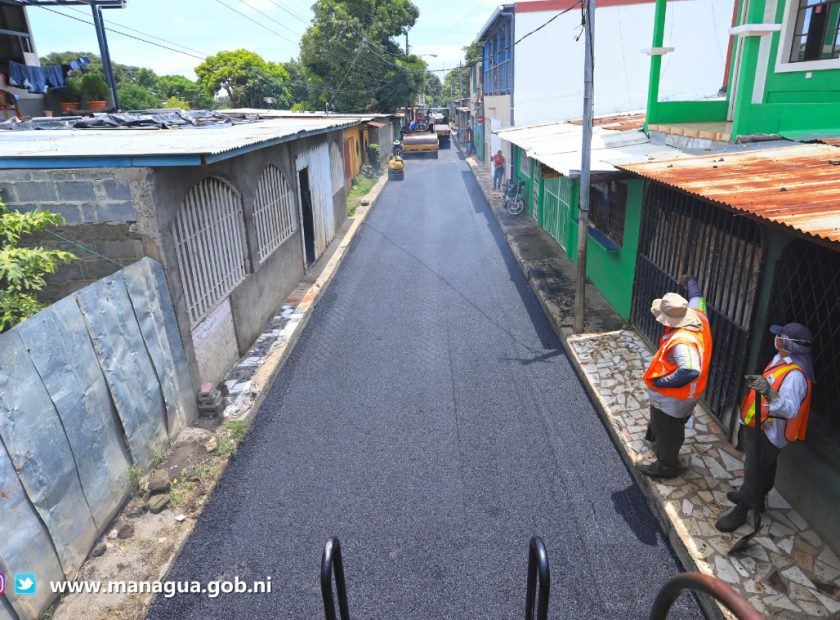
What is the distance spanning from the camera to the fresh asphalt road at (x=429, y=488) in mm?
4160

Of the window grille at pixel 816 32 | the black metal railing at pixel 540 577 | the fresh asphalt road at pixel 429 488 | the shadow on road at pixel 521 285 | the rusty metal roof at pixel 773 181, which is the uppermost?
the window grille at pixel 816 32

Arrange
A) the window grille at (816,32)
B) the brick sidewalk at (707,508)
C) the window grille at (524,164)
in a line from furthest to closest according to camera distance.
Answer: the window grille at (524,164), the window grille at (816,32), the brick sidewalk at (707,508)

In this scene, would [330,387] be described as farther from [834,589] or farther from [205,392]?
[834,589]

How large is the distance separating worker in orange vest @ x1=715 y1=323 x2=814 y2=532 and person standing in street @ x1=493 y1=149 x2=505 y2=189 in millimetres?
18691

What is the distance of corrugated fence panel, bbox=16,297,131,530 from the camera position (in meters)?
4.13

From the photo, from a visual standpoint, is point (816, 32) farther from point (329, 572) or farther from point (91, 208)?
point (91, 208)

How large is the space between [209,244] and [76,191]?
1899mm

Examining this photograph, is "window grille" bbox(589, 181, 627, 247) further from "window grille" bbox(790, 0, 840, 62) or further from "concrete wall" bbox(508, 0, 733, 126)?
"concrete wall" bbox(508, 0, 733, 126)

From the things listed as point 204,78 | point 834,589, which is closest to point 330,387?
point 834,589

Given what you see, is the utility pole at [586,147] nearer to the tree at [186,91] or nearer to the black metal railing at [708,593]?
the black metal railing at [708,593]

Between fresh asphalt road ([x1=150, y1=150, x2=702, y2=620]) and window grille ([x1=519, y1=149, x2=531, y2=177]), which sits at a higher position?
window grille ([x1=519, y1=149, x2=531, y2=177])

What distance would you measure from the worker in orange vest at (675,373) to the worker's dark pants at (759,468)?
1.82ft

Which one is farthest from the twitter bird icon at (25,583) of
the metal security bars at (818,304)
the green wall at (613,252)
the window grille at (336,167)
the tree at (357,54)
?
the tree at (357,54)

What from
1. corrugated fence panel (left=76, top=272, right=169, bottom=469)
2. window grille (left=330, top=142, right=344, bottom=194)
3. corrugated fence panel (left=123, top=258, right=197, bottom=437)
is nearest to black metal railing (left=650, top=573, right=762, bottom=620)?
corrugated fence panel (left=76, top=272, right=169, bottom=469)
